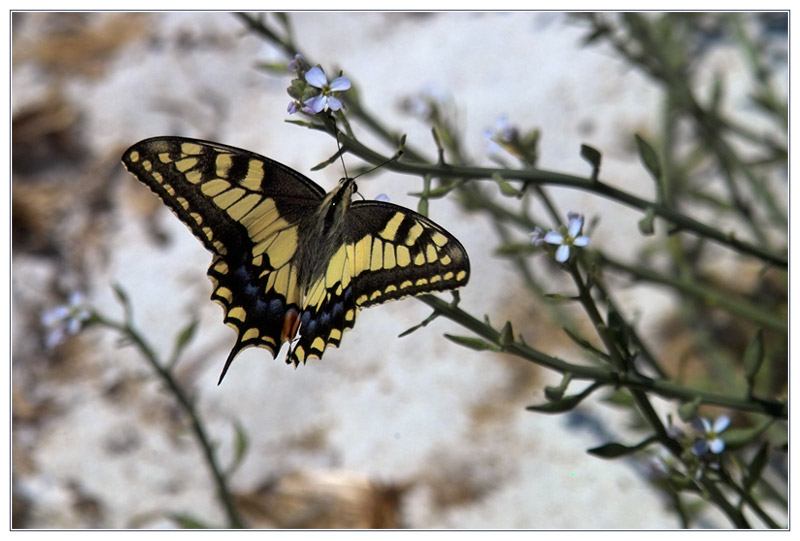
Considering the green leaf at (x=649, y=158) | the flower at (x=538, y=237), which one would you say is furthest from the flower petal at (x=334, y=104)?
the green leaf at (x=649, y=158)

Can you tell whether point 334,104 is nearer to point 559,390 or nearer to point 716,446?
point 559,390

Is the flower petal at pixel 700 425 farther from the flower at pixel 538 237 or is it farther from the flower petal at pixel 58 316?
the flower petal at pixel 58 316

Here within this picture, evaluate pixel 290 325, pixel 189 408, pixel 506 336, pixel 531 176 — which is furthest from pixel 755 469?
pixel 189 408

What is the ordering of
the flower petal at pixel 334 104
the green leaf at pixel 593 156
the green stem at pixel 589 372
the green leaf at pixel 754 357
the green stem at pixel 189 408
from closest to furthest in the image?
the flower petal at pixel 334 104 < the green stem at pixel 589 372 < the green leaf at pixel 593 156 < the green leaf at pixel 754 357 < the green stem at pixel 189 408

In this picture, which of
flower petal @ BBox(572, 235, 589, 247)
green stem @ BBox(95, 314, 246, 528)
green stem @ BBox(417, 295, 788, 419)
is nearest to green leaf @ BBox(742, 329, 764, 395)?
green stem @ BBox(417, 295, 788, 419)

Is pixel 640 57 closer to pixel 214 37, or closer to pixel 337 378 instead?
pixel 337 378

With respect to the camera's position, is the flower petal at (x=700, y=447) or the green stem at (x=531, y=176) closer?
the green stem at (x=531, y=176)

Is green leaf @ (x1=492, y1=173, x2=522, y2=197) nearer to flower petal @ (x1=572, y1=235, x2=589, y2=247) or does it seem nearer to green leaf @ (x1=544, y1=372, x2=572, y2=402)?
flower petal @ (x1=572, y1=235, x2=589, y2=247)
